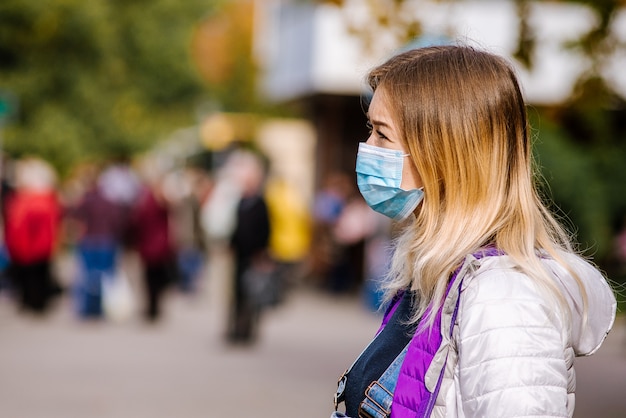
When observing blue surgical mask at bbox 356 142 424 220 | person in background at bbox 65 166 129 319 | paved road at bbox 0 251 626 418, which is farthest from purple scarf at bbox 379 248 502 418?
person in background at bbox 65 166 129 319

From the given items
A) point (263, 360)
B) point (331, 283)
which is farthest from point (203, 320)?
point (331, 283)

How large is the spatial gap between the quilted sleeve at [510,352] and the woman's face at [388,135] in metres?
0.39

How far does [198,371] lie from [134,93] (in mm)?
25196

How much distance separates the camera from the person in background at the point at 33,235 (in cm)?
1518

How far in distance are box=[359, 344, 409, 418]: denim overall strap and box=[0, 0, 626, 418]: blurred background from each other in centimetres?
67

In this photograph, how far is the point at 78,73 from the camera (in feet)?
97.6

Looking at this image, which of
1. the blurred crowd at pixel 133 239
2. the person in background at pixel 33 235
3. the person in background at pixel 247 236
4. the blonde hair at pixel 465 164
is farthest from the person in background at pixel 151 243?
the blonde hair at pixel 465 164

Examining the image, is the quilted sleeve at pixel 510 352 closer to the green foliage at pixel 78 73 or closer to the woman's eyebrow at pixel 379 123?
the woman's eyebrow at pixel 379 123

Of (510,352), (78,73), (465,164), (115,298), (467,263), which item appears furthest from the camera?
(78,73)

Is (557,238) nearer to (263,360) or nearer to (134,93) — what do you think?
(263,360)

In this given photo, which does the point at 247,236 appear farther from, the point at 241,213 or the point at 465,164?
the point at 465,164

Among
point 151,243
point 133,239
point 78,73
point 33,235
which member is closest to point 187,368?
point 151,243

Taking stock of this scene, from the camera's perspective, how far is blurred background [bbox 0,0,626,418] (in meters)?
9.35

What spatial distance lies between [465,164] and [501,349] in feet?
1.49
